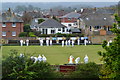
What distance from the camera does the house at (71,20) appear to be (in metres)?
5.04

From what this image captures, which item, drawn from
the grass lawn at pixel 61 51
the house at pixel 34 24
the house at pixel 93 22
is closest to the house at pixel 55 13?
the house at pixel 34 24

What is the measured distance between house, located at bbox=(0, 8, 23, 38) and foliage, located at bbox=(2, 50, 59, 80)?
0.75 metres

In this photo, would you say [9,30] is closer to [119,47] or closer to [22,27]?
[22,27]

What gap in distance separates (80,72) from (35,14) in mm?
1523

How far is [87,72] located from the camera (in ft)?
12.9

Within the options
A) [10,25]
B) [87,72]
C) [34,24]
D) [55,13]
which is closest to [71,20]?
[55,13]

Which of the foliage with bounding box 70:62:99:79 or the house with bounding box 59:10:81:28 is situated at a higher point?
the house with bounding box 59:10:81:28

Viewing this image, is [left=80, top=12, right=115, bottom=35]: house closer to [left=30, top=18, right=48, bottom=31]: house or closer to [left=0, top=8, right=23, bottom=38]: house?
[left=30, top=18, right=48, bottom=31]: house

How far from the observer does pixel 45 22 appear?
209 inches

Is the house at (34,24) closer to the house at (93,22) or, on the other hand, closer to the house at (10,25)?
the house at (10,25)

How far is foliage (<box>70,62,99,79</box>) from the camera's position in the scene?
393cm

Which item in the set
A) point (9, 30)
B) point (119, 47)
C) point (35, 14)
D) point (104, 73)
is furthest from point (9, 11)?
point (119, 47)

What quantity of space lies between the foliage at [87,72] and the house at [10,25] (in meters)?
1.22

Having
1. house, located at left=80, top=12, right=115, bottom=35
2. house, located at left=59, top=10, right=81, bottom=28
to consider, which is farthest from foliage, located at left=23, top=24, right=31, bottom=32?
house, located at left=80, top=12, right=115, bottom=35
